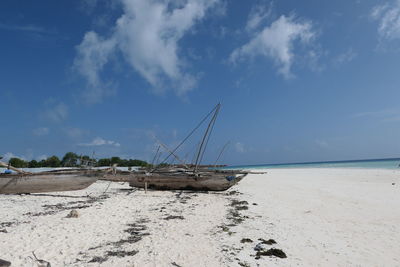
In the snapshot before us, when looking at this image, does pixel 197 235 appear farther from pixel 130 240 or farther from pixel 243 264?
pixel 243 264

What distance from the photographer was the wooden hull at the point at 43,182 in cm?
1170

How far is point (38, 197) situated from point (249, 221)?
9.65m

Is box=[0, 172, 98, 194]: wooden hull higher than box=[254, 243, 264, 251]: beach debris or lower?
higher

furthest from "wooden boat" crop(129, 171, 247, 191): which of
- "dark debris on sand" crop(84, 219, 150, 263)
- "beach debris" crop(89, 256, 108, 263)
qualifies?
"beach debris" crop(89, 256, 108, 263)

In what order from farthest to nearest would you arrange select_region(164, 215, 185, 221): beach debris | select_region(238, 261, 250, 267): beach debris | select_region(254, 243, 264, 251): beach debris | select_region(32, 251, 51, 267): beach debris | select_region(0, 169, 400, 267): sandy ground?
select_region(164, 215, 185, 221): beach debris
select_region(254, 243, 264, 251): beach debris
select_region(0, 169, 400, 267): sandy ground
select_region(238, 261, 250, 267): beach debris
select_region(32, 251, 51, 267): beach debris

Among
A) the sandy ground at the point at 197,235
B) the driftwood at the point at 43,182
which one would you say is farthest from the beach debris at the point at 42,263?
the driftwood at the point at 43,182

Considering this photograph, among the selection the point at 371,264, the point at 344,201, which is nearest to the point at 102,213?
the point at 371,264

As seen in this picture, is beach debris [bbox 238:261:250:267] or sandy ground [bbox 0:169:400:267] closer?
beach debris [bbox 238:261:250:267]

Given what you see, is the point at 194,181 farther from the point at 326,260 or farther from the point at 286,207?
the point at 326,260

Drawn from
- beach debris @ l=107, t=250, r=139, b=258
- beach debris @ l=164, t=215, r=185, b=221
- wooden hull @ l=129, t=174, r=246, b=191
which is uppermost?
wooden hull @ l=129, t=174, r=246, b=191

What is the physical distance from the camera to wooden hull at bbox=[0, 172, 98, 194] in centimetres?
1170

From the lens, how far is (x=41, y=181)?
11.9 m

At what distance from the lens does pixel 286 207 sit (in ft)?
31.5

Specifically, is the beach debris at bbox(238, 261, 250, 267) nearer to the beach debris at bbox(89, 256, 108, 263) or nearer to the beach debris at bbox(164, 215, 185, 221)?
the beach debris at bbox(89, 256, 108, 263)
